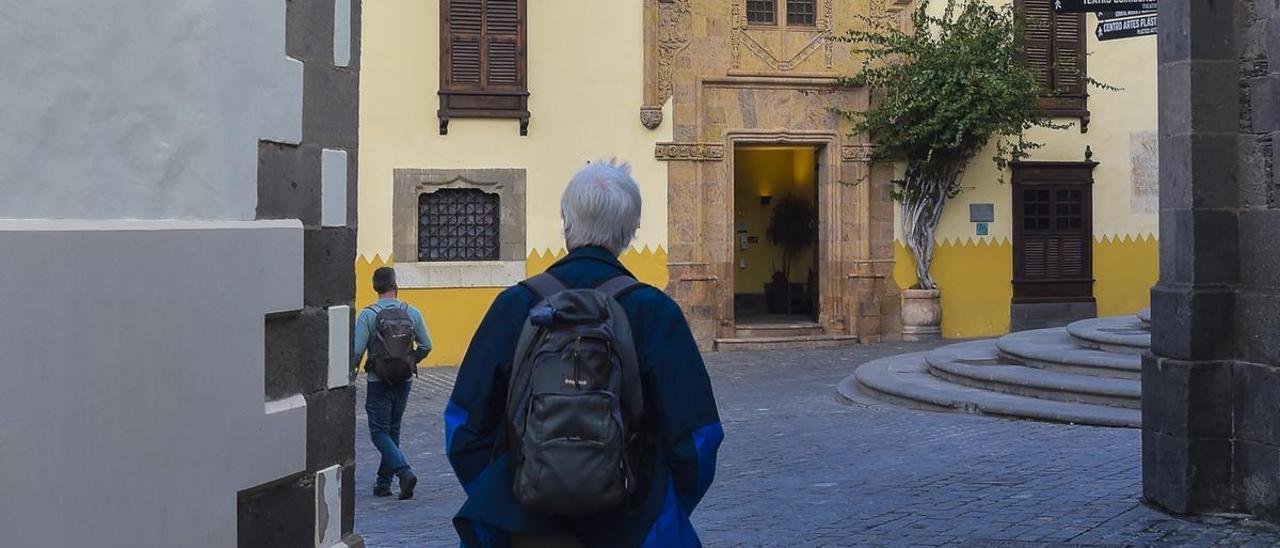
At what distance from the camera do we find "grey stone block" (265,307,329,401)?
14.8 feet

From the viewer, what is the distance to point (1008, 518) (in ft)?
23.1

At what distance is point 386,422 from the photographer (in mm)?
8414

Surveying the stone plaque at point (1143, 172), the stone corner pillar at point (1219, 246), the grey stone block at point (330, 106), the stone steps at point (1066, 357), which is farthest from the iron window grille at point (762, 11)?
the grey stone block at point (330, 106)

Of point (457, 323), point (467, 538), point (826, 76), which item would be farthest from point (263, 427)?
point (826, 76)

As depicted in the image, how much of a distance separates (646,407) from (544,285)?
38cm

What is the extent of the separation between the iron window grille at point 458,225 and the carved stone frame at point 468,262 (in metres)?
0.10

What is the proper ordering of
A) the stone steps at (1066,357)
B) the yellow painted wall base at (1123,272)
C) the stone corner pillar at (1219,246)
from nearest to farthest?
the stone corner pillar at (1219,246), the stone steps at (1066,357), the yellow painted wall base at (1123,272)

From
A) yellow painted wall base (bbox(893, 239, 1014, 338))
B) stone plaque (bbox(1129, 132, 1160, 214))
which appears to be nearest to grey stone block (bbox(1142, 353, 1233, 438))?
yellow painted wall base (bbox(893, 239, 1014, 338))

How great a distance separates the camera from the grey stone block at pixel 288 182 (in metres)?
4.48

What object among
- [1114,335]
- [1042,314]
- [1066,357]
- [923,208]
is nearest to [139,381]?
[1066,357]

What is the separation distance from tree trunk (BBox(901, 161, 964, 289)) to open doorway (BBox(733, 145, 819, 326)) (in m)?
3.09

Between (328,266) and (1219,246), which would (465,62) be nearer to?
(1219,246)

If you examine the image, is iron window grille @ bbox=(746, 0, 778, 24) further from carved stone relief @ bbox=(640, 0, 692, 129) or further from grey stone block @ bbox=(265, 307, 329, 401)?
grey stone block @ bbox=(265, 307, 329, 401)

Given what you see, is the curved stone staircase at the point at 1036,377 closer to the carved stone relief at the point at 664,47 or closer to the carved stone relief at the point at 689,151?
the carved stone relief at the point at 689,151
